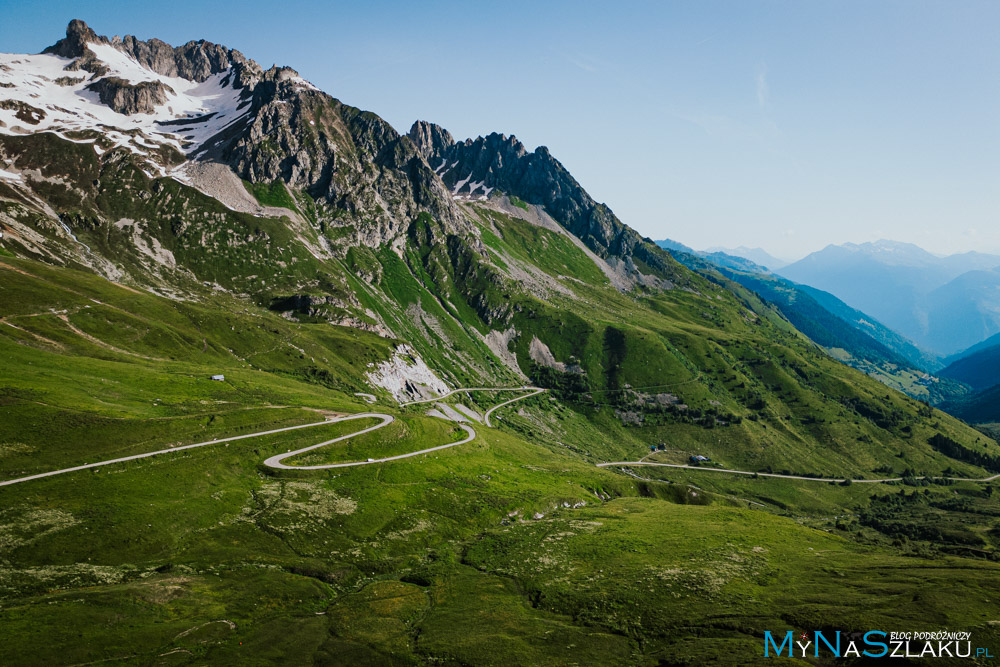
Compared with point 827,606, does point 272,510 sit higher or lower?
lower

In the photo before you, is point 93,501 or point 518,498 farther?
point 518,498

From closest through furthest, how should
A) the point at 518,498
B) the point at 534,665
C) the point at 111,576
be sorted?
1. the point at 534,665
2. the point at 111,576
3. the point at 518,498

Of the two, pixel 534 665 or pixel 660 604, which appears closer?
pixel 534 665

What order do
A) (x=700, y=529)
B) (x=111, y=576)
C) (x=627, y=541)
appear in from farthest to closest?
(x=700, y=529)
(x=627, y=541)
(x=111, y=576)

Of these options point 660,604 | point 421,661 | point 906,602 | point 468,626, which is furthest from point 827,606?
point 421,661

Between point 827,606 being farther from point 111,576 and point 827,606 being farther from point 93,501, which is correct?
point 93,501

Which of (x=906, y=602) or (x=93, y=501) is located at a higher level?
(x=906, y=602)

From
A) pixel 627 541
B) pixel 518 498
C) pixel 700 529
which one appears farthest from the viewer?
pixel 518 498

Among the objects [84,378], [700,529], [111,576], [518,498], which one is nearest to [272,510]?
[111,576]

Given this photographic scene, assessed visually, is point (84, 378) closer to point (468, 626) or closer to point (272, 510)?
point (272, 510)
